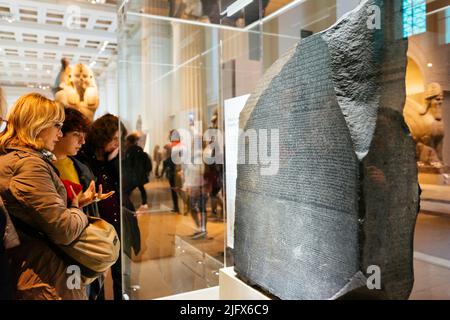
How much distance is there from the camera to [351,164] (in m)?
1.13

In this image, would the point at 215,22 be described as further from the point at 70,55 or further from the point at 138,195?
the point at 138,195

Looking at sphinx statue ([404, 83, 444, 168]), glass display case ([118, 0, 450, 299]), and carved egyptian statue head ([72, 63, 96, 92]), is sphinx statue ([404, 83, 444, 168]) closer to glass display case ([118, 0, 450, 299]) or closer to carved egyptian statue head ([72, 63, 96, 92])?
glass display case ([118, 0, 450, 299])

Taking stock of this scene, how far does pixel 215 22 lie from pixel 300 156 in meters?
1.80

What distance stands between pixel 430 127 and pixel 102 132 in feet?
5.65

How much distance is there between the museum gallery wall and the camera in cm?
113

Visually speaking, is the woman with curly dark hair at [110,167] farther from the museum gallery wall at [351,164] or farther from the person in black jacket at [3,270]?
the museum gallery wall at [351,164]

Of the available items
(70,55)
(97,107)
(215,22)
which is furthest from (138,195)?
(215,22)

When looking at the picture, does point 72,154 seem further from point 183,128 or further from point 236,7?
point 236,7

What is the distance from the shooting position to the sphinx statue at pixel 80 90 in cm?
233

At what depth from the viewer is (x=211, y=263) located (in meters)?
2.59

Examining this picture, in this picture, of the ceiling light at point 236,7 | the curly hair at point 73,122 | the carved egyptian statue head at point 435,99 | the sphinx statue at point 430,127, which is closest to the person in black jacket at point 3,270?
the curly hair at point 73,122

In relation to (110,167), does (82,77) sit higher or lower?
higher

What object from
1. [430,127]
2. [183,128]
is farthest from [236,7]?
[430,127]

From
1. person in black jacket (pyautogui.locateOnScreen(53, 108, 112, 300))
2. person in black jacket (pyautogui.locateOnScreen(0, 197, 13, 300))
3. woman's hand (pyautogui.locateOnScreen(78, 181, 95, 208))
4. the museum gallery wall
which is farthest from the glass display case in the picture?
person in black jacket (pyautogui.locateOnScreen(0, 197, 13, 300))
